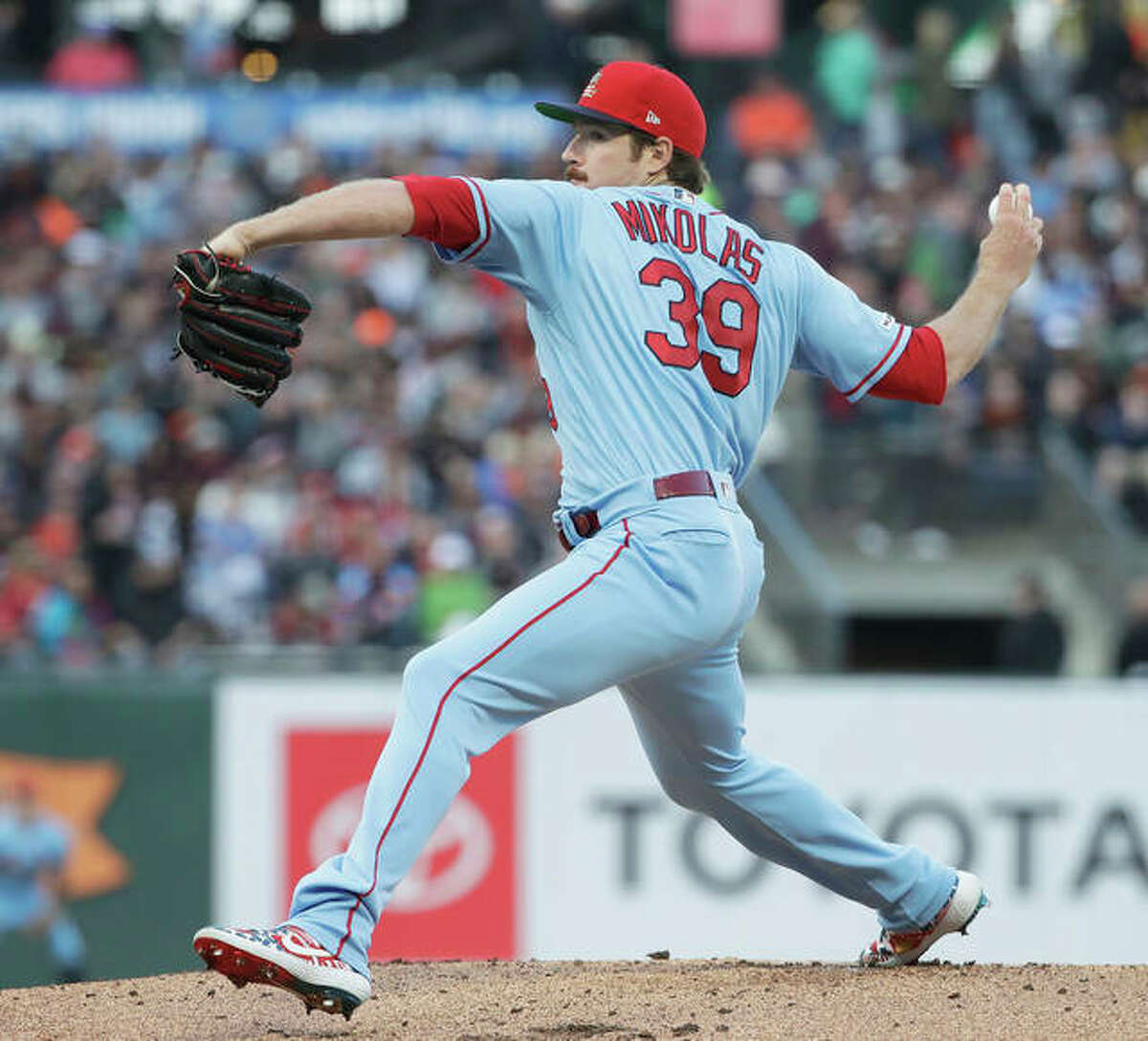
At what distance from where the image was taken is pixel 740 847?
29.4 ft

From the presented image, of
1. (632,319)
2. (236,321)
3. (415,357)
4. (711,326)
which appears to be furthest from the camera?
(415,357)

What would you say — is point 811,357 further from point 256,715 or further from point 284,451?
point 284,451

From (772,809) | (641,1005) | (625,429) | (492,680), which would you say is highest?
(625,429)

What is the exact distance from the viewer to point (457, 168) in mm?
15195

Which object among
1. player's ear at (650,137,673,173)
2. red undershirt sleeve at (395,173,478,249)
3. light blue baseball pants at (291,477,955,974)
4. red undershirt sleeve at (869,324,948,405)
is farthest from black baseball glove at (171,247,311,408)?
red undershirt sleeve at (869,324,948,405)

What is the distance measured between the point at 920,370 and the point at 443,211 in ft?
4.16

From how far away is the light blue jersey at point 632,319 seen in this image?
15.0 feet

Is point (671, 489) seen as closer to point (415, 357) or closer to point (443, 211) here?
point (443, 211)

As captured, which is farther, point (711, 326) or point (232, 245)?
point (711, 326)

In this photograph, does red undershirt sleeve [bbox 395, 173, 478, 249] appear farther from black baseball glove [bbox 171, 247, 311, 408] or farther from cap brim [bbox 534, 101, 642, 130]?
cap brim [bbox 534, 101, 642, 130]

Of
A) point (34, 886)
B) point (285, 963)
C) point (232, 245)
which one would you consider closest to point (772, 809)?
point (285, 963)

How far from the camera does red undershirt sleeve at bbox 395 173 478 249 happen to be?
4.38 m

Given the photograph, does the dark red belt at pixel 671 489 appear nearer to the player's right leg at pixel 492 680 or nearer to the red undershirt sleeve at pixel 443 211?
the player's right leg at pixel 492 680

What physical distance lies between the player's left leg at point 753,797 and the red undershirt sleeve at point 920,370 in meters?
0.74
